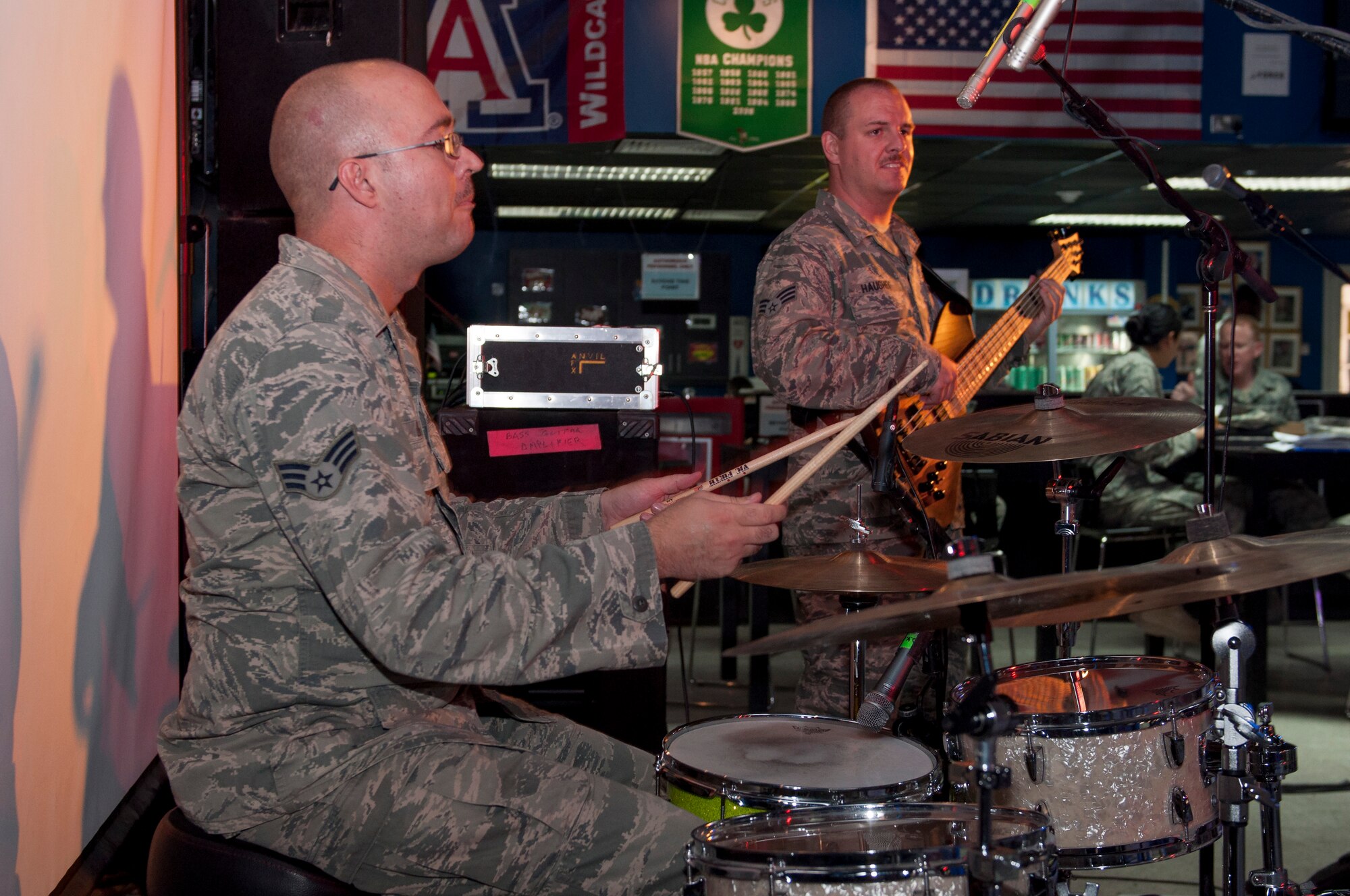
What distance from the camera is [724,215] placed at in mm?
11539

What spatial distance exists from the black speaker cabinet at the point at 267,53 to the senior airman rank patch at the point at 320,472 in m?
1.29

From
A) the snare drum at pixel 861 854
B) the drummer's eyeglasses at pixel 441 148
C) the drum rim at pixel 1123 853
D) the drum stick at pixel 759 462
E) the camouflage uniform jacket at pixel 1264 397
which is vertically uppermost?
the drummer's eyeglasses at pixel 441 148

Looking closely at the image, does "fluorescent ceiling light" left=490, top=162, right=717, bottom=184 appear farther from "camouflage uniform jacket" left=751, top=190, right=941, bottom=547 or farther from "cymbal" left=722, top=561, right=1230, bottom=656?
"cymbal" left=722, top=561, right=1230, bottom=656

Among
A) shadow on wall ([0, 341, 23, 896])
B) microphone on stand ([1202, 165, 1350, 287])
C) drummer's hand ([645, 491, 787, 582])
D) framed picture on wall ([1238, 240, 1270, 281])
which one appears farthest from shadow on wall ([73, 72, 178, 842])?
framed picture on wall ([1238, 240, 1270, 281])

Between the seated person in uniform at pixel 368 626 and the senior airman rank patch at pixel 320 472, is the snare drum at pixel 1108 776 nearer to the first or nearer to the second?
the seated person in uniform at pixel 368 626

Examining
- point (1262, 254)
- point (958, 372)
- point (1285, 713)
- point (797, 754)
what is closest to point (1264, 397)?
point (1285, 713)

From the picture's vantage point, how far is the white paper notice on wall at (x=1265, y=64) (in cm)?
596

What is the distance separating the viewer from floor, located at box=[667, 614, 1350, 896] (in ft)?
8.46

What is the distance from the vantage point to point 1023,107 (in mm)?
5371

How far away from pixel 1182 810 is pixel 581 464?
1496mm

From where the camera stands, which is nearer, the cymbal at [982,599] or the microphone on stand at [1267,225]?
the cymbal at [982,599]

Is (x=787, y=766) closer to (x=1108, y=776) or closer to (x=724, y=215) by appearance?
(x=1108, y=776)

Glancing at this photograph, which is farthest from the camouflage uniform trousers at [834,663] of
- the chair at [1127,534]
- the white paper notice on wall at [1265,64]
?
the white paper notice on wall at [1265,64]

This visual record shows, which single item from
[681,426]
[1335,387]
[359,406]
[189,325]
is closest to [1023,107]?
[681,426]
